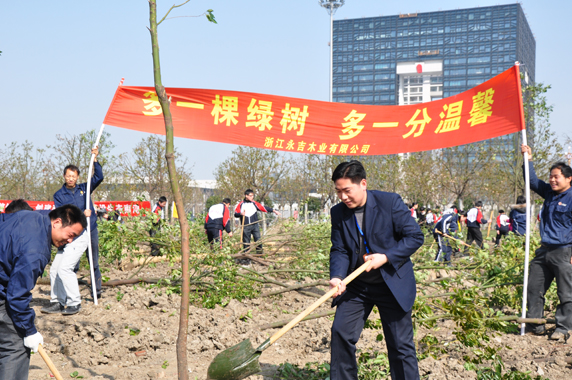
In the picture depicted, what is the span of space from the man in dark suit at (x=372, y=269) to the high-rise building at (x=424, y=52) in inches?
4907

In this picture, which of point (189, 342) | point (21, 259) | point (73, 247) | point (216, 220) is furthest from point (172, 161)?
point (216, 220)

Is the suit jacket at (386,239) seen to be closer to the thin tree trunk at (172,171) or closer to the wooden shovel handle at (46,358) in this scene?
the thin tree trunk at (172,171)

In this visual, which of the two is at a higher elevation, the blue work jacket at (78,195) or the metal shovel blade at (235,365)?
the blue work jacket at (78,195)

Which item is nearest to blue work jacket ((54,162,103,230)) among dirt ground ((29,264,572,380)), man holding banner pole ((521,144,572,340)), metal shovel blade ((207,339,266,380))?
dirt ground ((29,264,572,380))

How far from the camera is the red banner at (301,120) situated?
671 centimetres

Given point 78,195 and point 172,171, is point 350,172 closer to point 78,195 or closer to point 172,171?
point 172,171

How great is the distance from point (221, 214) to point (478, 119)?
5.80m

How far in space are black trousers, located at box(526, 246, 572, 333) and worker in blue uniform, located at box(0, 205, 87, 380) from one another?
4.78m

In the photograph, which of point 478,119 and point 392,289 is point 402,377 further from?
point 478,119

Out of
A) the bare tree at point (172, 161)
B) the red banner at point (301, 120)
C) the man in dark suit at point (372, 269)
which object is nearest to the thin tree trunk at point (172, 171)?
the bare tree at point (172, 161)

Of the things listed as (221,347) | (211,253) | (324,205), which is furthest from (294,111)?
(324,205)

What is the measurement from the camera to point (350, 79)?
135 metres

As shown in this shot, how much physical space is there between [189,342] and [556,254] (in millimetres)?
4044

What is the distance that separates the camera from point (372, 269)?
3326 millimetres
